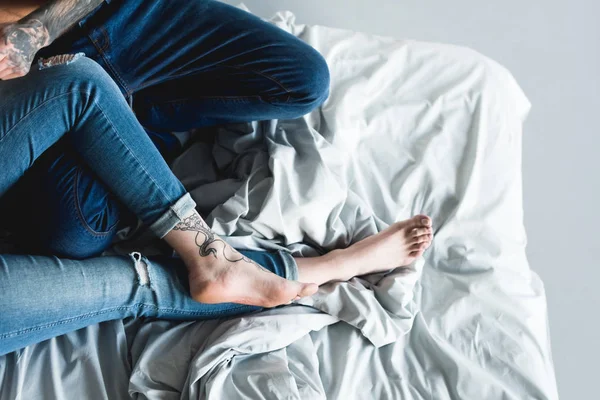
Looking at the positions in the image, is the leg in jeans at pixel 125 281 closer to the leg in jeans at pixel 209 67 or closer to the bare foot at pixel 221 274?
the bare foot at pixel 221 274

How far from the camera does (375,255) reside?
1.19 metres

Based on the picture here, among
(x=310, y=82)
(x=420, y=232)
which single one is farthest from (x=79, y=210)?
(x=420, y=232)

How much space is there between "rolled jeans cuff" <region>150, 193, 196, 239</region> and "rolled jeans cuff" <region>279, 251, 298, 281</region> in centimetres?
21

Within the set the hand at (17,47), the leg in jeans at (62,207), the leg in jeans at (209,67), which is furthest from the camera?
the leg in jeans at (209,67)

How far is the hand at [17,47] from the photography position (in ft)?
2.95

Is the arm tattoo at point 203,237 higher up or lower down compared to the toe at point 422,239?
higher up

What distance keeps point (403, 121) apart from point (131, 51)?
23.1 inches

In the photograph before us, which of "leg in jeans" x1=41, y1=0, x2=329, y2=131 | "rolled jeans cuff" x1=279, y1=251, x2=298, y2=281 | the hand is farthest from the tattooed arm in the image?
"rolled jeans cuff" x1=279, y1=251, x2=298, y2=281

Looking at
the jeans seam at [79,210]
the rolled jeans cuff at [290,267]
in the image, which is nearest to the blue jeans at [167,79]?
the jeans seam at [79,210]

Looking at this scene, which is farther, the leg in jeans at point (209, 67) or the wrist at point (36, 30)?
the leg in jeans at point (209, 67)

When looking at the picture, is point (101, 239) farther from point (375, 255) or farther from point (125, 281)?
point (375, 255)

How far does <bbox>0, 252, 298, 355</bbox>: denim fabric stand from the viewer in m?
0.91

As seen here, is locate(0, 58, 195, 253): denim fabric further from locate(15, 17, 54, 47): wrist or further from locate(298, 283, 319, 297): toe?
locate(298, 283, 319, 297): toe

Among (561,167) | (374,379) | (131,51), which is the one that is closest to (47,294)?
(131,51)
